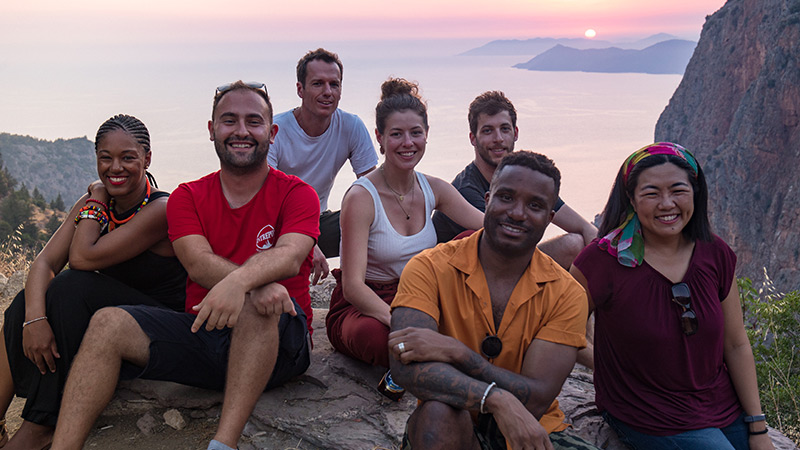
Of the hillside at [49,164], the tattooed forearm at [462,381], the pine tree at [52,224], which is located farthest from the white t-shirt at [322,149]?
the hillside at [49,164]

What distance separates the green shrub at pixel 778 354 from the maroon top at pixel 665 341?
2.27 m

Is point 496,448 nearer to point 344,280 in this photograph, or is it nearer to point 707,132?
point 344,280

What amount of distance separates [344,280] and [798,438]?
367 centimetres

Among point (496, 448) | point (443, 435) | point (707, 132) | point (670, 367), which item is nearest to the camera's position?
point (443, 435)

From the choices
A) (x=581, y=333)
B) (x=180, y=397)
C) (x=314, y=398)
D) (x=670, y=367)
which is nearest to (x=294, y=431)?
(x=314, y=398)

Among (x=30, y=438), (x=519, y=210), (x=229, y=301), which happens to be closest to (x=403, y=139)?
(x=519, y=210)

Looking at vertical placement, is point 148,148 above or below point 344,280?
above

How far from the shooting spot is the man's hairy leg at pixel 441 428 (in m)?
2.30

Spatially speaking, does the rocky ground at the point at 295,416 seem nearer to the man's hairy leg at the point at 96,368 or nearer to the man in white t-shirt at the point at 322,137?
the man's hairy leg at the point at 96,368

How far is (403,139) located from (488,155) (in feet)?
3.65

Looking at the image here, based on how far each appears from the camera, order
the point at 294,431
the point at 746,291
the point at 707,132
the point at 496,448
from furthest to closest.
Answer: the point at 707,132, the point at 746,291, the point at 294,431, the point at 496,448

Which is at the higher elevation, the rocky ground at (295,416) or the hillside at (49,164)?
the rocky ground at (295,416)

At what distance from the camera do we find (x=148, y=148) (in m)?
3.66

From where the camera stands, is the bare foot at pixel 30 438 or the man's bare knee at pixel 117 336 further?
the bare foot at pixel 30 438
